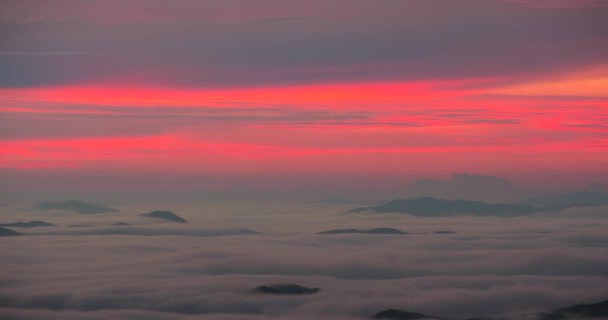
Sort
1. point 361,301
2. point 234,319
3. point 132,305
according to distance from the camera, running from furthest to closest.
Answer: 1. point 361,301
2. point 132,305
3. point 234,319

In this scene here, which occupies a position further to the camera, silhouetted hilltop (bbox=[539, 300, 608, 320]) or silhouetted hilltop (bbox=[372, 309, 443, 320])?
silhouetted hilltop (bbox=[372, 309, 443, 320])

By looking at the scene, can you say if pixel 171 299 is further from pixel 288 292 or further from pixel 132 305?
pixel 288 292

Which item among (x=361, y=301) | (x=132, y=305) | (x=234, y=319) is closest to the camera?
(x=234, y=319)

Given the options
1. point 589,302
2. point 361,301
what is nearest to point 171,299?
point 361,301

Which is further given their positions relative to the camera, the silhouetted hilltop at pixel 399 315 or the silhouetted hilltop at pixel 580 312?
the silhouetted hilltop at pixel 399 315

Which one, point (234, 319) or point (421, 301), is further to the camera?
point (421, 301)

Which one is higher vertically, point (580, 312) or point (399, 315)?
point (580, 312)

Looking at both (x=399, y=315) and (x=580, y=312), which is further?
(x=580, y=312)

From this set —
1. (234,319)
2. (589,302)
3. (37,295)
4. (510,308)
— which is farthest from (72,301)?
(589,302)
